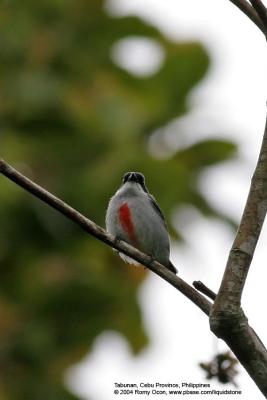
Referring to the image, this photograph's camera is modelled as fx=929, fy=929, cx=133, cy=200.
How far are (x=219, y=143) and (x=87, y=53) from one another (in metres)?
1.98

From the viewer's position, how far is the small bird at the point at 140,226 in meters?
4.71

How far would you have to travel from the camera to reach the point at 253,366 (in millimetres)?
2637

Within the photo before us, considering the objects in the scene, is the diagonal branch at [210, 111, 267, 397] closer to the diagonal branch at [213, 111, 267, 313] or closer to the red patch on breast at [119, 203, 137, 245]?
the diagonal branch at [213, 111, 267, 313]

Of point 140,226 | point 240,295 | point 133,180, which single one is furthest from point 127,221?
point 240,295

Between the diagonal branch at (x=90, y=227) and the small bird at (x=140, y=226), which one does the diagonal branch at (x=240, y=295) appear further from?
the small bird at (x=140, y=226)

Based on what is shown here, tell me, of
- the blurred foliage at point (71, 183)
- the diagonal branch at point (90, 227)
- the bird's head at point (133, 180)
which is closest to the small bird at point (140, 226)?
the bird's head at point (133, 180)

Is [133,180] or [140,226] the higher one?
[133,180]

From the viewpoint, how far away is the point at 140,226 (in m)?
4.79

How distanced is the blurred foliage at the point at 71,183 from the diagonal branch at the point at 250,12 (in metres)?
5.02

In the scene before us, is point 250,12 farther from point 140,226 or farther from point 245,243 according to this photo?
point 140,226

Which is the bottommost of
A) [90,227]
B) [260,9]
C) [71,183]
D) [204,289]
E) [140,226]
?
[204,289]

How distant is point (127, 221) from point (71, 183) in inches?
152

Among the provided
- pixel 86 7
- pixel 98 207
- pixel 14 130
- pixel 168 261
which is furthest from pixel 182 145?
pixel 168 261

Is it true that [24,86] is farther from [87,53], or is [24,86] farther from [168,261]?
[168,261]
